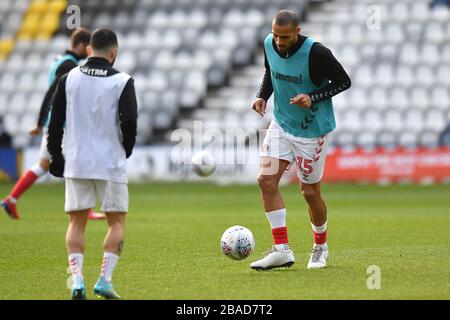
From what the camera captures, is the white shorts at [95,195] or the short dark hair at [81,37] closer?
the white shorts at [95,195]

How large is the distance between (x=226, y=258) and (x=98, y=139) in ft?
10.2

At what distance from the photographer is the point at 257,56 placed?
30312 mm

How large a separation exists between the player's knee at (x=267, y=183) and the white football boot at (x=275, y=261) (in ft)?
1.82

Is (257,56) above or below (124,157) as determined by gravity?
above

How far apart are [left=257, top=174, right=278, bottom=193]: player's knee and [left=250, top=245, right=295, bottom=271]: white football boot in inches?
21.8

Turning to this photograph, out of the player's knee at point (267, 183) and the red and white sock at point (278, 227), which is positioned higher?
the player's knee at point (267, 183)

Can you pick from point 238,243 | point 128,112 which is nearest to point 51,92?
point 238,243

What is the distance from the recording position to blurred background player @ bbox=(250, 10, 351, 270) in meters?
9.01

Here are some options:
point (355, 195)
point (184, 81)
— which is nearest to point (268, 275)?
point (355, 195)

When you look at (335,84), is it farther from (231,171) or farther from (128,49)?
(128,49)

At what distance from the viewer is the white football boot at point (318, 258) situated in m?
9.12

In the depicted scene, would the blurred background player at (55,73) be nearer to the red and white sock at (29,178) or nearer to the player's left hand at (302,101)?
the red and white sock at (29,178)

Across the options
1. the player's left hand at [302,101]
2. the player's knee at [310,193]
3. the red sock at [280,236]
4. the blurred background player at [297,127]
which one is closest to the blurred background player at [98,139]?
the player's left hand at [302,101]
